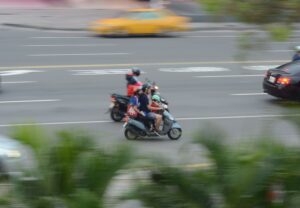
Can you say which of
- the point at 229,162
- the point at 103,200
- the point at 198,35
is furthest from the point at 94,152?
the point at 198,35

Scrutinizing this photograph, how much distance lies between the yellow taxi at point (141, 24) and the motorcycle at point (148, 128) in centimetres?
1572

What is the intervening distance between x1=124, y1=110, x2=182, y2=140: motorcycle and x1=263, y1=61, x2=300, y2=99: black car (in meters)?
3.78

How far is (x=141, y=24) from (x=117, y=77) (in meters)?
8.44

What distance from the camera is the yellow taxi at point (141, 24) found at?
1284 inches

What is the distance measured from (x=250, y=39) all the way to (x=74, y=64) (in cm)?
2191

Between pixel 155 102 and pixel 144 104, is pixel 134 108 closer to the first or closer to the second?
pixel 144 104

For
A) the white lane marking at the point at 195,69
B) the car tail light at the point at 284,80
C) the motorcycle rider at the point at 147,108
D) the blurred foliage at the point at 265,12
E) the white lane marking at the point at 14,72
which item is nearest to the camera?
the blurred foliage at the point at 265,12

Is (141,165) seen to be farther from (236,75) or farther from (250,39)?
(236,75)

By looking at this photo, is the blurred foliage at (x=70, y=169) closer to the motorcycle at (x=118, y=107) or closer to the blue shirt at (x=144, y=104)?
the blue shirt at (x=144, y=104)

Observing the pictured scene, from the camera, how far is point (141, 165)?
5.13 meters

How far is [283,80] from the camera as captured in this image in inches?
806

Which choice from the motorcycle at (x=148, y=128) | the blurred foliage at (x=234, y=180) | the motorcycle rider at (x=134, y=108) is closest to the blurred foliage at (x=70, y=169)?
the blurred foliage at (x=234, y=180)

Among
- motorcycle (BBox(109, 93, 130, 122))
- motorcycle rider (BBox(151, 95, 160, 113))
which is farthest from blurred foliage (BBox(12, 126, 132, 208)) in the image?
motorcycle (BBox(109, 93, 130, 122))

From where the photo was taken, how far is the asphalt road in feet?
61.5
